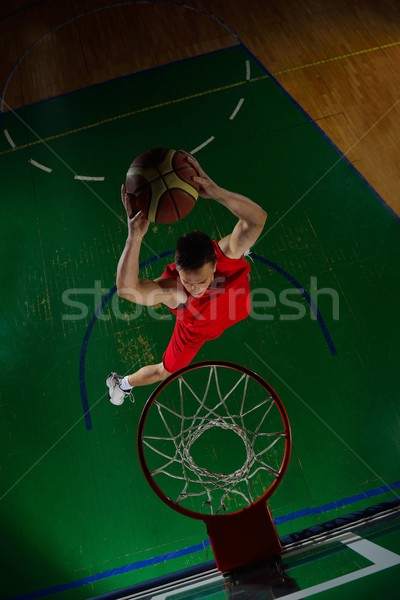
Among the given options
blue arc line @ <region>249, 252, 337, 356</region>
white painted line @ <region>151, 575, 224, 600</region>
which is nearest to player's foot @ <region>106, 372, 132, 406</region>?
white painted line @ <region>151, 575, 224, 600</region>

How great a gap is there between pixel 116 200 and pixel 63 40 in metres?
3.23

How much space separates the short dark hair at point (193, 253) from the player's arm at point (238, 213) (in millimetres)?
240

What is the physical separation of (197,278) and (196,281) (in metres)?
0.04

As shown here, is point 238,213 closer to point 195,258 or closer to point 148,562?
point 195,258

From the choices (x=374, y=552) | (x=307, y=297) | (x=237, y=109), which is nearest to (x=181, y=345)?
(x=307, y=297)

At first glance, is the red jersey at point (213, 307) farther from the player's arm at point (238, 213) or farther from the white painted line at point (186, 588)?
the white painted line at point (186, 588)

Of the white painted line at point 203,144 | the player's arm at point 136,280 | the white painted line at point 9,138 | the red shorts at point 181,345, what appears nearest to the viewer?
the player's arm at point 136,280

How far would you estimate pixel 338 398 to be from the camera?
13.3ft

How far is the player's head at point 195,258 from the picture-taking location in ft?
8.93

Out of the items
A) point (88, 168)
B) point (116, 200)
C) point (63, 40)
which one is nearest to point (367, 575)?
point (116, 200)

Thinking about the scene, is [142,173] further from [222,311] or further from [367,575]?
[367,575]

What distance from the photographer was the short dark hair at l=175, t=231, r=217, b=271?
2721 millimetres

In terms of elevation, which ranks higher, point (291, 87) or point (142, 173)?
point (291, 87)

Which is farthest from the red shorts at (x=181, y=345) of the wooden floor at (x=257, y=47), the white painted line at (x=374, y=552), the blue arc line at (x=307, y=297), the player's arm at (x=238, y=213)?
→ the wooden floor at (x=257, y=47)
